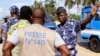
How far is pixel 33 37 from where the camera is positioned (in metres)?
3.37

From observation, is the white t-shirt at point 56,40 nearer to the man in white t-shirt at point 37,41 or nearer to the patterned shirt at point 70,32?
the man in white t-shirt at point 37,41

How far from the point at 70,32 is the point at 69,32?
16mm

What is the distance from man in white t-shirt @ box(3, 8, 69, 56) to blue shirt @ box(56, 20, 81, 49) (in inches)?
58.1

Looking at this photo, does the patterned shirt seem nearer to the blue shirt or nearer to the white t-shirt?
the blue shirt

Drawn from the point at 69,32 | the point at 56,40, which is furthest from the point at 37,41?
the point at 69,32

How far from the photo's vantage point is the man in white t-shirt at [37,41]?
3340mm

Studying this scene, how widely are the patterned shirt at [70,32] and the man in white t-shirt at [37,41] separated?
58.2 inches

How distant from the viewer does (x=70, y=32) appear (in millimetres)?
4945

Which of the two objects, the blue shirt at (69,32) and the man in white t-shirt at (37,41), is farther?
the blue shirt at (69,32)

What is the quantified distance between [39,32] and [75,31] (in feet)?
5.58

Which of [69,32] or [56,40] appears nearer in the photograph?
[56,40]

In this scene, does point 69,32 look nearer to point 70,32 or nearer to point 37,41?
point 70,32

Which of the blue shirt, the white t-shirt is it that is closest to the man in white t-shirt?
the white t-shirt

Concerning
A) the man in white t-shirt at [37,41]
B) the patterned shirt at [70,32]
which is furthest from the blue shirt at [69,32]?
the man in white t-shirt at [37,41]
